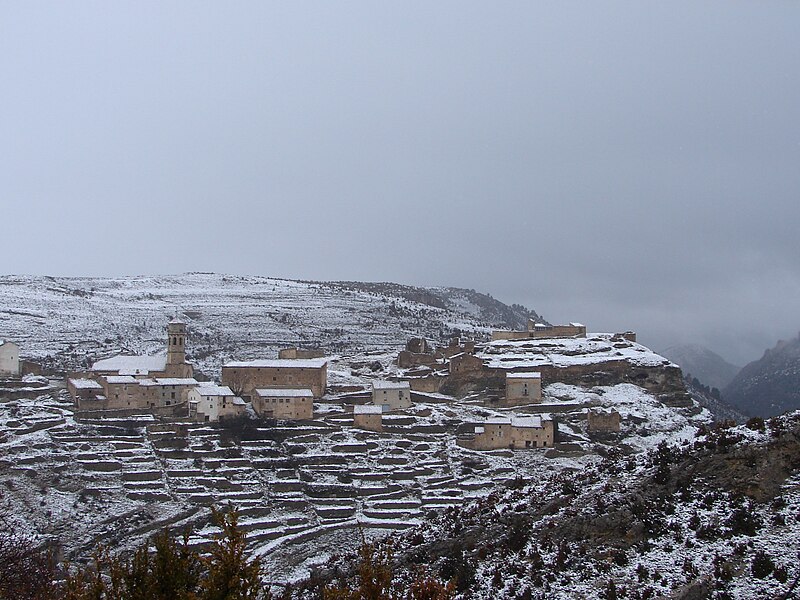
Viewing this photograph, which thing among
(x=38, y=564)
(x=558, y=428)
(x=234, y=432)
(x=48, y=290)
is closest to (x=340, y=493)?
(x=234, y=432)

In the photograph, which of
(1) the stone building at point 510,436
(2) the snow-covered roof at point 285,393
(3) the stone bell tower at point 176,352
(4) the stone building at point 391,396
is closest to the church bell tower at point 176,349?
(3) the stone bell tower at point 176,352

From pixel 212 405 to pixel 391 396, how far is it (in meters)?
10.4

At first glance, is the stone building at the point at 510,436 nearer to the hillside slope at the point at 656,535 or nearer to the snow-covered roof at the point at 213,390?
the snow-covered roof at the point at 213,390

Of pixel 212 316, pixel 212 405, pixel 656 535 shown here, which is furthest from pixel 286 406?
pixel 212 316

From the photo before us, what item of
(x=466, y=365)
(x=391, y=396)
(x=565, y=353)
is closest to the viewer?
(x=391, y=396)

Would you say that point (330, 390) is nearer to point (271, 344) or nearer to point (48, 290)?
point (271, 344)

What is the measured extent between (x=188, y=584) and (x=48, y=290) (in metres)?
101

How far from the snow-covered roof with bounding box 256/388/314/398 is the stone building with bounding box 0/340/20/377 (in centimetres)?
1605

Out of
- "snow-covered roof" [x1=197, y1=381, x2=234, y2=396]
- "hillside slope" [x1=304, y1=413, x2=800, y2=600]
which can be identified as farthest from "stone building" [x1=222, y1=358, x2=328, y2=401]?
"hillside slope" [x1=304, y1=413, x2=800, y2=600]

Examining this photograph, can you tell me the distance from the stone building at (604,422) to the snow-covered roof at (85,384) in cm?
2777

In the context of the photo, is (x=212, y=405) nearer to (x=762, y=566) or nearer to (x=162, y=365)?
(x=162, y=365)

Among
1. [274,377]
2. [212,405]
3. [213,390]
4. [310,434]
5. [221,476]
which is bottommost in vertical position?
[221,476]

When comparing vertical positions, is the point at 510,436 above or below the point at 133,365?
below

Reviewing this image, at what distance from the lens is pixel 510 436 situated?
45.6 m
